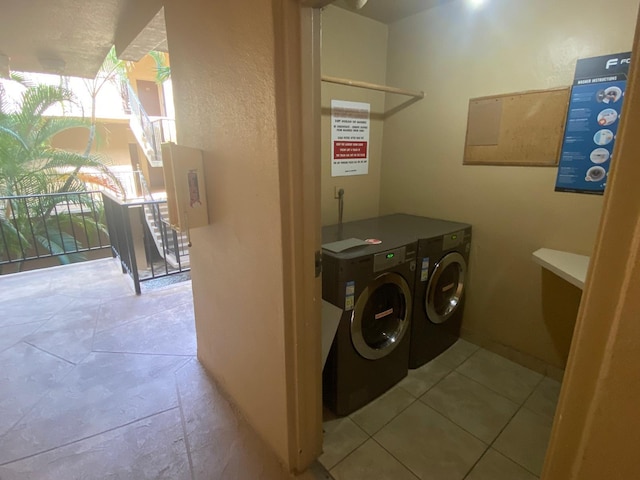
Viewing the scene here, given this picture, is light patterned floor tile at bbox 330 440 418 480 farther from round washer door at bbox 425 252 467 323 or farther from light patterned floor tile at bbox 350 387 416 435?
round washer door at bbox 425 252 467 323

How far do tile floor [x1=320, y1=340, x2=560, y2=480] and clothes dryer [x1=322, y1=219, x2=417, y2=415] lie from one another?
133 millimetres

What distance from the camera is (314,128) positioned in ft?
3.70

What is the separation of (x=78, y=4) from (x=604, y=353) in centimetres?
299

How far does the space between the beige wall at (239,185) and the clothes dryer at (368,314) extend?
1.31 ft

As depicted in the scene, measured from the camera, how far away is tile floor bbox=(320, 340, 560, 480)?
146cm

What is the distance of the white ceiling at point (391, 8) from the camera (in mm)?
2115

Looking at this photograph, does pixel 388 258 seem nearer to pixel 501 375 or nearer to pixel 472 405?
pixel 472 405

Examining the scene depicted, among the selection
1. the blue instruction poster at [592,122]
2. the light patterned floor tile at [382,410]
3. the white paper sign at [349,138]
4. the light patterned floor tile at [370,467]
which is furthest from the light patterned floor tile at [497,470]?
the white paper sign at [349,138]

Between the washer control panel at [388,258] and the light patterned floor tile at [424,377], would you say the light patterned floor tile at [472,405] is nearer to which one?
the light patterned floor tile at [424,377]

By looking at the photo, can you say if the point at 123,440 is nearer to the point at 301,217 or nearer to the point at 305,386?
the point at 305,386

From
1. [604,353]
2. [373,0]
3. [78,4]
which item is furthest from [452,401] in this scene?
[78,4]

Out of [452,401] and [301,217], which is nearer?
[301,217]

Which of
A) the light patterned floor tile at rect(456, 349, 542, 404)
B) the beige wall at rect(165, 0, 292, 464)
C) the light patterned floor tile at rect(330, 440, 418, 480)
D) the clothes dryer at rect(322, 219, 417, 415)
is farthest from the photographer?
the light patterned floor tile at rect(456, 349, 542, 404)

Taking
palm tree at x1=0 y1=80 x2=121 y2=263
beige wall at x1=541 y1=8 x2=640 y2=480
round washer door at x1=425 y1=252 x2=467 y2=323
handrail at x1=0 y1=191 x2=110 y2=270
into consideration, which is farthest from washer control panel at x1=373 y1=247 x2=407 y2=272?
palm tree at x1=0 y1=80 x2=121 y2=263
